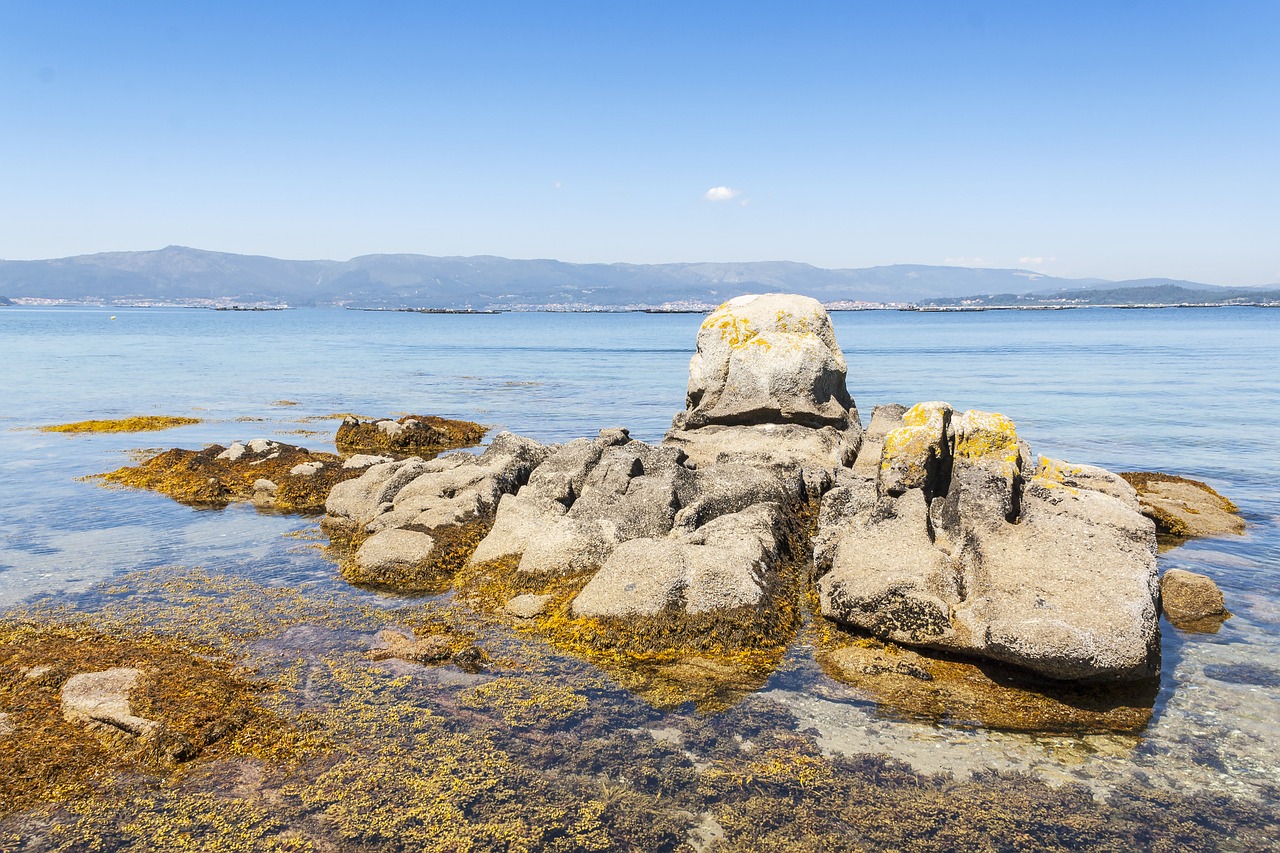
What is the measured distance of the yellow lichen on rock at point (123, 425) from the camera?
2905cm

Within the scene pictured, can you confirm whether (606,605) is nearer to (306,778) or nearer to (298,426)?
(306,778)

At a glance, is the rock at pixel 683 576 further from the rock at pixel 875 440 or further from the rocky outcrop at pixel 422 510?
the rocky outcrop at pixel 422 510

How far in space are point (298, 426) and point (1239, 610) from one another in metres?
28.9

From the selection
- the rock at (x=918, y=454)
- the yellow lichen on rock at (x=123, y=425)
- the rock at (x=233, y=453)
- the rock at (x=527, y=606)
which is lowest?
the rock at (x=527, y=606)

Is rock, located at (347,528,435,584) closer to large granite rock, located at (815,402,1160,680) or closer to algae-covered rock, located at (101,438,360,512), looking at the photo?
algae-covered rock, located at (101,438,360,512)

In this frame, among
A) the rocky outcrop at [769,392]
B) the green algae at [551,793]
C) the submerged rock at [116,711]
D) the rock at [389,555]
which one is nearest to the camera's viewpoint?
the green algae at [551,793]

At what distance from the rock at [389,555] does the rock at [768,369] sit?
32.9 ft

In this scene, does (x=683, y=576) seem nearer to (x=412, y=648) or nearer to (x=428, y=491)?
(x=412, y=648)

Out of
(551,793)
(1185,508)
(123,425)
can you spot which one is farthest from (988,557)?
(123,425)

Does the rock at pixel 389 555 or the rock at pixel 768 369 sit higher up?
the rock at pixel 768 369

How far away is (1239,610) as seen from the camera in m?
12.2

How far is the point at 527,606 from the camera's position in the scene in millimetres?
11867

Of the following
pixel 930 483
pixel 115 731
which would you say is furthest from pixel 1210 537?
pixel 115 731

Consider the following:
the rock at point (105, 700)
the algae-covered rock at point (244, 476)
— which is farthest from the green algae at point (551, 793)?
the algae-covered rock at point (244, 476)
